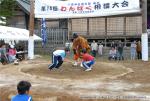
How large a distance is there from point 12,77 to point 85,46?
355 centimetres

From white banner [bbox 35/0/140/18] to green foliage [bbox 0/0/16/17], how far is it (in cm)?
914

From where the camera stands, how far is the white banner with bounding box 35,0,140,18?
23.3 metres

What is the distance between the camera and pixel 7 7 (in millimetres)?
33562

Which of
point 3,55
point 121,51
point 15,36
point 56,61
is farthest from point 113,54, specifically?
point 56,61

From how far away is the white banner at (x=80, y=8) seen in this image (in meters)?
23.3

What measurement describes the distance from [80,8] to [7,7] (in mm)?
11062

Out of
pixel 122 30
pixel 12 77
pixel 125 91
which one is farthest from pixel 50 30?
pixel 125 91

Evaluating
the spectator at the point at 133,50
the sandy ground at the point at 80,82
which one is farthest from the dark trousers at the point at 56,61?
the spectator at the point at 133,50

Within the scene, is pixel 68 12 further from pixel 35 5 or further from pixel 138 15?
pixel 138 15

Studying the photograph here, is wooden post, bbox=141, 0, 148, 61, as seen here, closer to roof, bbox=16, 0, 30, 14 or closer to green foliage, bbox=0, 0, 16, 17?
green foliage, bbox=0, 0, 16, 17

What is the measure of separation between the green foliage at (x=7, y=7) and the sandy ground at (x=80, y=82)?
654 inches

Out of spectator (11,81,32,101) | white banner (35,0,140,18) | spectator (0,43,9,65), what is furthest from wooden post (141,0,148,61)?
spectator (11,81,32,101)

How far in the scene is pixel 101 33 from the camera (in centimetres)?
2945

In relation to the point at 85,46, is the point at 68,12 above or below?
above
